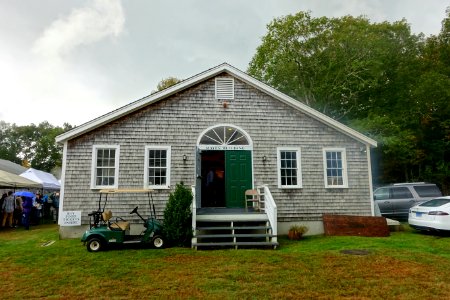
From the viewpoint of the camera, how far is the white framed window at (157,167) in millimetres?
11383

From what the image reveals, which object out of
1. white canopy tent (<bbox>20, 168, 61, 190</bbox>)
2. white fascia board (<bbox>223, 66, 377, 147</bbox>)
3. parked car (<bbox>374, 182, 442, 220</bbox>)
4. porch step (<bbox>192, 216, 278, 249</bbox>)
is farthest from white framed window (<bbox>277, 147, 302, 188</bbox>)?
white canopy tent (<bbox>20, 168, 61, 190</bbox>)

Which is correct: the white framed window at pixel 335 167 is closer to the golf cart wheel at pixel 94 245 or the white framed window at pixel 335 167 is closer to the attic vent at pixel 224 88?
the attic vent at pixel 224 88

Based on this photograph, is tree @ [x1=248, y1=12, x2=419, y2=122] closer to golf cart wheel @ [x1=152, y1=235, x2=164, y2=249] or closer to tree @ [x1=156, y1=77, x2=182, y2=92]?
tree @ [x1=156, y1=77, x2=182, y2=92]

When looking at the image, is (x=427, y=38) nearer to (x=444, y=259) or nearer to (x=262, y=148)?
(x=262, y=148)

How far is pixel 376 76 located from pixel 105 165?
22.5m

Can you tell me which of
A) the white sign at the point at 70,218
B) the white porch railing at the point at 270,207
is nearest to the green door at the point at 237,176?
the white porch railing at the point at 270,207

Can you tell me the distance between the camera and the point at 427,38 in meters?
27.1

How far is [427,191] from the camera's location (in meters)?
13.6

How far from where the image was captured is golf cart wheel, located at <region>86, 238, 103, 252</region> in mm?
8766

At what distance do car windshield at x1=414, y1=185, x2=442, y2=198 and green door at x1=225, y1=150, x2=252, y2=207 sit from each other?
7829 millimetres

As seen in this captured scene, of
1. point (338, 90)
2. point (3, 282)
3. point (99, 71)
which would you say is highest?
point (338, 90)

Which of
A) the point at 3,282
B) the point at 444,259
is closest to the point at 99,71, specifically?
the point at 3,282

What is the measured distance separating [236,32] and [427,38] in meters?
18.3

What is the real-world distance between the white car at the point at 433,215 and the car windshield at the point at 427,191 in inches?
111
